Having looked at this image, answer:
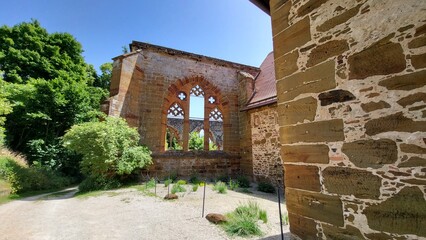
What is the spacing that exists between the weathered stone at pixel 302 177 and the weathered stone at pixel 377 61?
0.89 m

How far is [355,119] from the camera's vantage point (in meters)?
1.61

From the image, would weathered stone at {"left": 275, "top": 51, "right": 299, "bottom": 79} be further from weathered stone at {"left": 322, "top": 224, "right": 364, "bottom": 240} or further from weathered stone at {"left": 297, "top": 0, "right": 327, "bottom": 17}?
weathered stone at {"left": 322, "top": 224, "right": 364, "bottom": 240}

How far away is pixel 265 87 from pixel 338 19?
844 centimetres

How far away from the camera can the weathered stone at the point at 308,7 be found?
1981mm

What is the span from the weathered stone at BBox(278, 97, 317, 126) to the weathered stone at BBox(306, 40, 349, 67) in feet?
1.20

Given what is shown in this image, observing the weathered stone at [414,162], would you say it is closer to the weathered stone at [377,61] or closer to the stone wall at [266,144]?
the weathered stone at [377,61]

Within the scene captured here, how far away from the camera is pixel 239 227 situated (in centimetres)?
347

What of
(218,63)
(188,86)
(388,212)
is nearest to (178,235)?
(388,212)

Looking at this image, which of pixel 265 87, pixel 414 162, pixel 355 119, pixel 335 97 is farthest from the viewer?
pixel 265 87

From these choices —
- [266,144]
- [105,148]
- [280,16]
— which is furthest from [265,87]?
[280,16]

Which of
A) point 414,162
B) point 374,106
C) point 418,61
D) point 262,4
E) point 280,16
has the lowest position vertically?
point 414,162

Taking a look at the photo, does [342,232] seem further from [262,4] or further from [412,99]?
[262,4]

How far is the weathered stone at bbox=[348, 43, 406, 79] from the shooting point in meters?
1.45

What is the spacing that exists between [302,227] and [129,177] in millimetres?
8171
